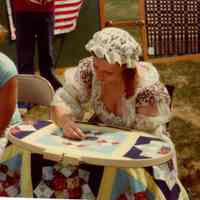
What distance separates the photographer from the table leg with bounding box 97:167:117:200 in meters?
1.42

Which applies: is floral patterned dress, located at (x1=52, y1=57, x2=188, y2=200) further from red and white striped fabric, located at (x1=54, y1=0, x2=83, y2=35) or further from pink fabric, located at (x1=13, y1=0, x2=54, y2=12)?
red and white striped fabric, located at (x1=54, y1=0, x2=83, y2=35)

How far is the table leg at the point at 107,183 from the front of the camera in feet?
4.65

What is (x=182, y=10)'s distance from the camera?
4.50m

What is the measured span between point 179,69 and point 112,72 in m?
2.86

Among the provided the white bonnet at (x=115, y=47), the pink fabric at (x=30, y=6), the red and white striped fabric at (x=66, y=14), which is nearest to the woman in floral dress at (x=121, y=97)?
the white bonnet at (x=115, y=47)

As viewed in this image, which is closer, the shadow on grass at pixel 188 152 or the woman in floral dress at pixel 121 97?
the woman in floral dress at pixel 121 97

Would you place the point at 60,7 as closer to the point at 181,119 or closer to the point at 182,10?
the point at 182,10

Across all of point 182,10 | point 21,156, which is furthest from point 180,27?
point 21,156

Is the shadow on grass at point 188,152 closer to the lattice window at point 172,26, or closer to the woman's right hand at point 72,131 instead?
the woman's right hand at point 72,131

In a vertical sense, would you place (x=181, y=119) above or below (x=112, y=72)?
below

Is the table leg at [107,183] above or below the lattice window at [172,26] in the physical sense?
above

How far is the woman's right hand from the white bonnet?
264mm

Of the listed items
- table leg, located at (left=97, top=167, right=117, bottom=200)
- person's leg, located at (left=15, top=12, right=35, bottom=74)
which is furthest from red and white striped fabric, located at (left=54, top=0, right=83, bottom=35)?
table leg, located at (left=97, top=167, right=117, bottom=200)

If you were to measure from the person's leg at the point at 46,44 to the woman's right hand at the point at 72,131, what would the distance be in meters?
1.95
